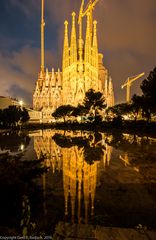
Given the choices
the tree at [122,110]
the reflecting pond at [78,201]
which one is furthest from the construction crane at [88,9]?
the reflecting pond at [78,201]

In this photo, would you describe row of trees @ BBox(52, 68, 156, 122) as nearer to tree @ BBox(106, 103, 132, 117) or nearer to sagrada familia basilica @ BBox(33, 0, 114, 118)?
tree @ BBox(106, 103, 132, 117)

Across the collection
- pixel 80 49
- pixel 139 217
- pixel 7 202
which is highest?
pixel 80 49

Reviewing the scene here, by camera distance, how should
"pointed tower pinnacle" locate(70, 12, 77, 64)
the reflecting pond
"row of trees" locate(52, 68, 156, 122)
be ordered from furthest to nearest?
"pointed tower pinnacle" locate(70, 12, 77, 64) → "row of trees" locate(52, 68, 156, 122) → the reflecting pond

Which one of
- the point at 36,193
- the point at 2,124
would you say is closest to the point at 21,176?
the point at 36,193

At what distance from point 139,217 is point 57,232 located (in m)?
2.07

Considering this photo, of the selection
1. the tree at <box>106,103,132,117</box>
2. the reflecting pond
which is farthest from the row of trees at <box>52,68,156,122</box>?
the reflecting pond

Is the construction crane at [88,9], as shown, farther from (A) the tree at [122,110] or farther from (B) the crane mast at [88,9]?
(A) the tree at [122,110]

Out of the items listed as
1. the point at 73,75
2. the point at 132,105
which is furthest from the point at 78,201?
the point at 73,75

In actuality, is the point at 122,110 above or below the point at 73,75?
below

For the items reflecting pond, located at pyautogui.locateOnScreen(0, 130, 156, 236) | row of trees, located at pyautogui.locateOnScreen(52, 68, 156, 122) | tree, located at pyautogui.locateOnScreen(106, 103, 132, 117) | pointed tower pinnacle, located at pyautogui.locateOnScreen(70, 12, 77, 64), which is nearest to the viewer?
reflecting pond, located at pyautogui.locateOnScreen(0, 130, 156, 236)

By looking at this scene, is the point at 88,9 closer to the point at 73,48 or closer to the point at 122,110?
the point at 73,48

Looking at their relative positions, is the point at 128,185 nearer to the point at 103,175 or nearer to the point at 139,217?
the point at 103,175

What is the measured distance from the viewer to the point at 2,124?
171 feet

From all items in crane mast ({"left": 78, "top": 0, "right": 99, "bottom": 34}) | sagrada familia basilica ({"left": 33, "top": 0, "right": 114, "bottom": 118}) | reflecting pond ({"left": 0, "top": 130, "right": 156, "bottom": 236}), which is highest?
crane mast ({"left": 78, "top": 0, "right": 99, "bottom": 34})
